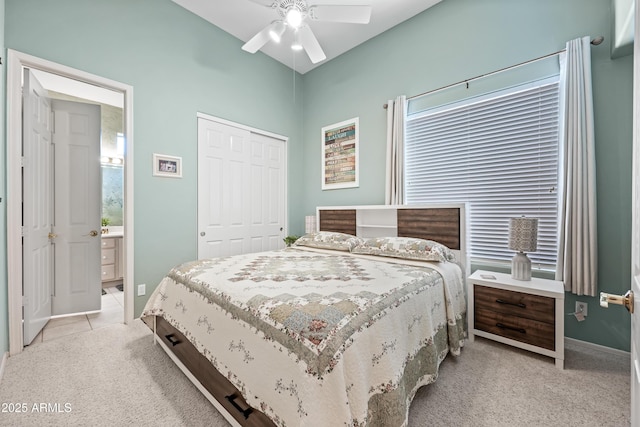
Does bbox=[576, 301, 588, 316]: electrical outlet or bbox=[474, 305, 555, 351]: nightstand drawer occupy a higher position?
bbox=[576, 301, 588, 316]: electrical outlet

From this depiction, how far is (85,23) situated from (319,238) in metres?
3.08

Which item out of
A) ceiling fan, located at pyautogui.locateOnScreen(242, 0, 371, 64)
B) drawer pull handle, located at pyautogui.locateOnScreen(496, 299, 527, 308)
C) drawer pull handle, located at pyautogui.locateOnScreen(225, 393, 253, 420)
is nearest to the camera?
drawer pull handle, located at pyautogui.locateOnScreen(225, 393, 253, 420)

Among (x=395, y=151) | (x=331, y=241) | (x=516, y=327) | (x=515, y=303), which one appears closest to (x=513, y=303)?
(x=515, y=303)

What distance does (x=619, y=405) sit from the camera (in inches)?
61.2

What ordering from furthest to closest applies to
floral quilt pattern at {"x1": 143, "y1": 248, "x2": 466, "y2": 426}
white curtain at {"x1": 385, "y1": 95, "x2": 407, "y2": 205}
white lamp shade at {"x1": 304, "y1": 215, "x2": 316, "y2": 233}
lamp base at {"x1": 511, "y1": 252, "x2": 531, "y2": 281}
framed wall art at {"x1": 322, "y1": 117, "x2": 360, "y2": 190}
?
white lamp shade at {"x1": 304, "y1": 215, "x2": 316, "y2": 233} → framed wall art at {"x1": 322, "y1": 117, "x2": 360, "y2": 190} → white curtain at {"x1": 385, "y1": 95, "x2": 407, "y2": 205} → lamp base at {"x1": 511, "y1": 252, "x2": 531, "y2": 281} → floral quilt pattern at {"x1": 143, "y1": 248, "x2": 466, "y2": 426}

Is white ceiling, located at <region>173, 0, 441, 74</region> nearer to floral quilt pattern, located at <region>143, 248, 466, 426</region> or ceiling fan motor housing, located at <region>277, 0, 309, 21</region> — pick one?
ceiling fan motor housing, located at <region>277, 0, 309, 21</region>

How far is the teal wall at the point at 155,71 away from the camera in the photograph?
2314 mm

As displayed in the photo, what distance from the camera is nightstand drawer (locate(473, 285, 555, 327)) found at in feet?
6.39

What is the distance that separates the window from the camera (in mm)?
2352

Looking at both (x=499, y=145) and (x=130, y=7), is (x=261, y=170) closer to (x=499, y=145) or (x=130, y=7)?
(x=130, y=7)

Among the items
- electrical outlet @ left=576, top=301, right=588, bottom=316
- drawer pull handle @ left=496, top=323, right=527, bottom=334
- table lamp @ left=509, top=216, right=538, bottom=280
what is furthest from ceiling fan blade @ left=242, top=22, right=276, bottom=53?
electrical outlet @ left=576, top=301, right=588, bottom=316

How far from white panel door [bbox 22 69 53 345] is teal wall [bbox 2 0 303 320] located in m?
0.46

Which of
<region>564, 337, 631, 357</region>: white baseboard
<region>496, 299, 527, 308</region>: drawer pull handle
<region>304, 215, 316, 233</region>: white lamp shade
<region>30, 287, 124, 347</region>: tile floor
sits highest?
<region>304, 215, 316, 233</region>: white lamp shade

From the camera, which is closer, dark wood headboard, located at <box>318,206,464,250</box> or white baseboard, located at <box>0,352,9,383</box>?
A: white baseboard, located at <box>0,352,9,383</box>
